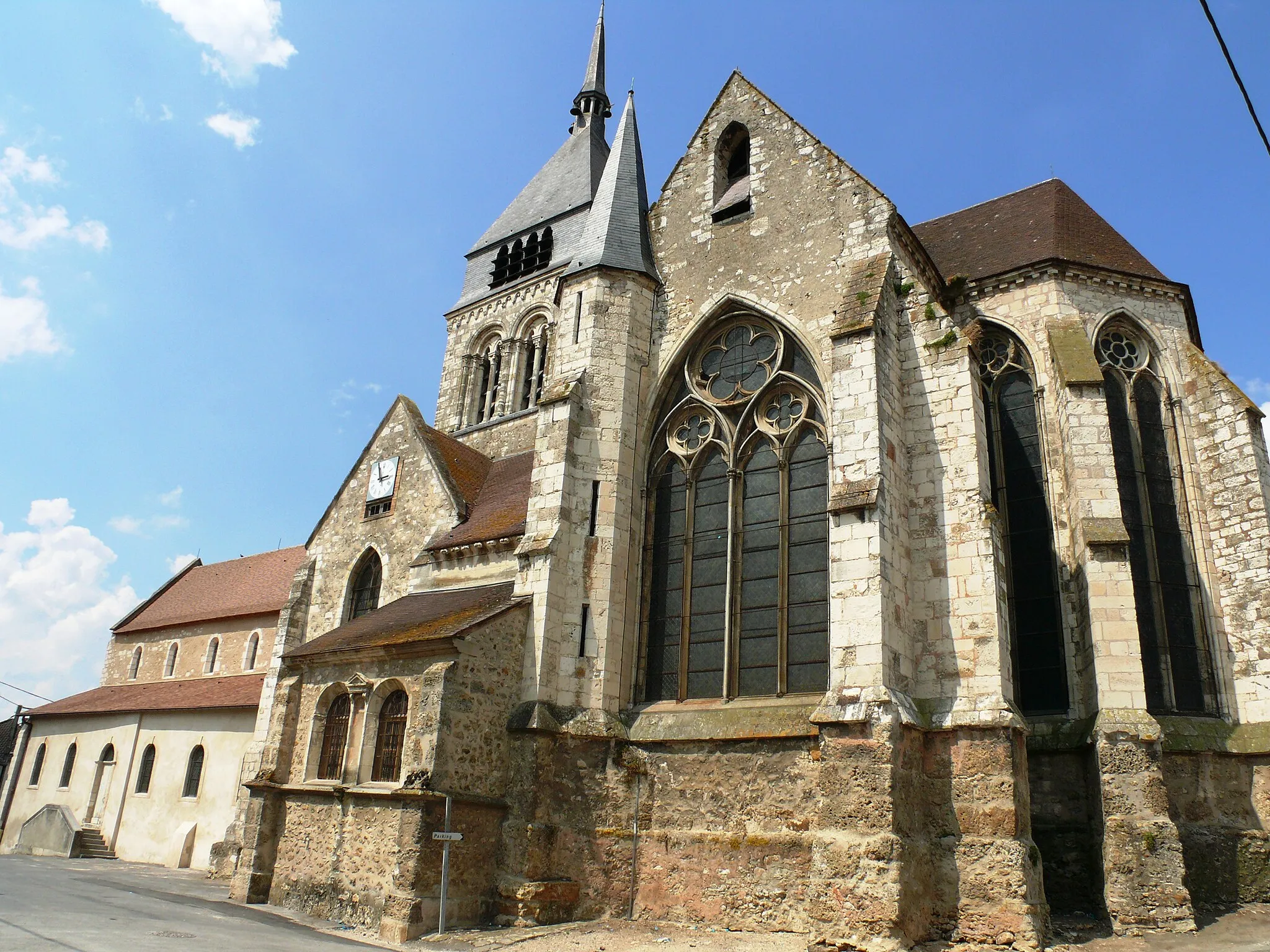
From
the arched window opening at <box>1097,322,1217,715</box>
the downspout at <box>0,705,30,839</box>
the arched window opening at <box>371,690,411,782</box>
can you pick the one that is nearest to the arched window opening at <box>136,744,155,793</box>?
the downspout at <box>0,705,30,839</box>

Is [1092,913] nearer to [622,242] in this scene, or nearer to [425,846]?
[425,846]

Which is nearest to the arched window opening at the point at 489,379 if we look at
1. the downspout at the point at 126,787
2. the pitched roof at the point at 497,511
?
the pitched roof at the point at 497,511

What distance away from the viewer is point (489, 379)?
93.3 ft

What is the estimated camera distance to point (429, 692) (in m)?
12.0

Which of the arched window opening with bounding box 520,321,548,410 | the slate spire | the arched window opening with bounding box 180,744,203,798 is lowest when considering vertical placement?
the arched window opening with bounding box 180,744,203,798

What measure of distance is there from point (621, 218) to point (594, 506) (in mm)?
5233

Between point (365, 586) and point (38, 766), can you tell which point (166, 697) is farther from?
point (365, 586)

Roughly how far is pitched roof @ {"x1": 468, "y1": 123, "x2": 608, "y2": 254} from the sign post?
21.2 m

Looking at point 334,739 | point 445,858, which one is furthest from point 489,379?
point 445,858

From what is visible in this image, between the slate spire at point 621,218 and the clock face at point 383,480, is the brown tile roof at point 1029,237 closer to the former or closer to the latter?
the slate spire at point 621,218

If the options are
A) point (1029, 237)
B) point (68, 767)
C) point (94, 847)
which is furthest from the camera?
point (68, 767)

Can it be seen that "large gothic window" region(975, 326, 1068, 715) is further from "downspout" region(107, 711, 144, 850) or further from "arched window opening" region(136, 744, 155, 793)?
"downspout" region(107, 711, 144, 850)

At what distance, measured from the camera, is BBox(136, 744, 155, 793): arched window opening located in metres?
22.7

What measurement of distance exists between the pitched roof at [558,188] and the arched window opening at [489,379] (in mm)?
4159
